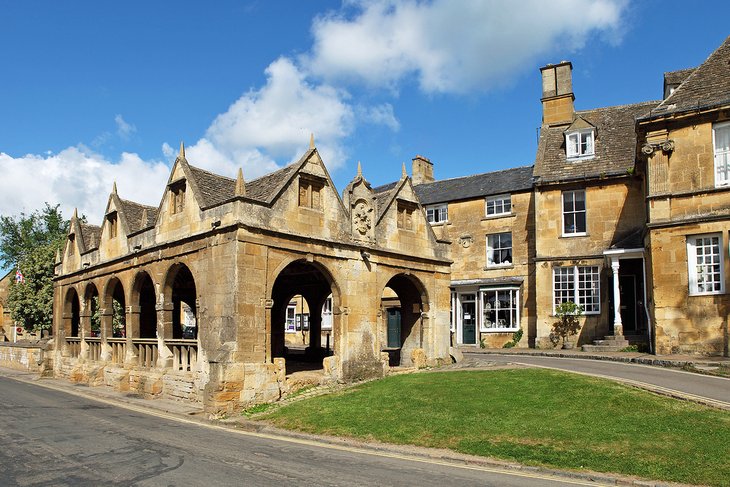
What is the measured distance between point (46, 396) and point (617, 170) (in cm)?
2665

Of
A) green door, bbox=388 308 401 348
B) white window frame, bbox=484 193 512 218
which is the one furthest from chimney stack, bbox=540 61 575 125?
green door, bbox=388 308 401 348

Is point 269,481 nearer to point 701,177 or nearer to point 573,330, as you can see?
point 701,177

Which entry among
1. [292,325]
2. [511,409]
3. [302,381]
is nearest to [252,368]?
[302,381]

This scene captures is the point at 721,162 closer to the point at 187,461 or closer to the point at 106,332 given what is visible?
the point at 187,461

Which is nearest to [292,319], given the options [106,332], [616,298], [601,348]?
[106,332]

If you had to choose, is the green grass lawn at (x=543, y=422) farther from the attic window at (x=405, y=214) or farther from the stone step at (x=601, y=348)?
the stone step at (x=601, y=348)

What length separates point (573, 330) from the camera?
3006cm

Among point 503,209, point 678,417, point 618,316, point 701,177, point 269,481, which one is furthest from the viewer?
point 503,209

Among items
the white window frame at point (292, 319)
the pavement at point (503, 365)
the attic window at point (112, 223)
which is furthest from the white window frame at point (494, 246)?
the attic window at point (112, 223)

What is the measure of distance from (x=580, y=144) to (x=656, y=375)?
17.8m

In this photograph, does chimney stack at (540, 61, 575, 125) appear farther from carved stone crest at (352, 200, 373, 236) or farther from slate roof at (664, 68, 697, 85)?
carved stone crest at (352, 200, 373, 236)

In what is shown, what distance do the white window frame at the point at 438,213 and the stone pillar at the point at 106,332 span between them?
1948cm

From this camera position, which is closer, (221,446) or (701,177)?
(221,446)

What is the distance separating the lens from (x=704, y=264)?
21859 mm
